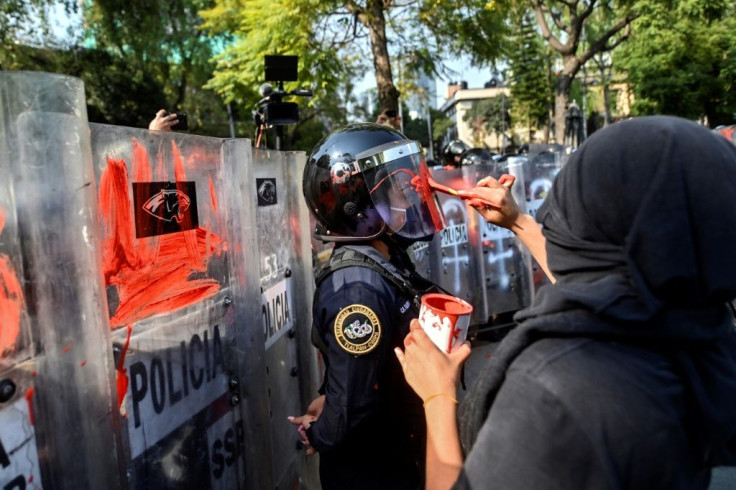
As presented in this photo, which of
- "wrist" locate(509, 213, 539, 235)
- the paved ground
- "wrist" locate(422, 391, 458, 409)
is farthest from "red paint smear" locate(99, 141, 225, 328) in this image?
the paved ground

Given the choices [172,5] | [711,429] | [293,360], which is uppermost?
[172,5]

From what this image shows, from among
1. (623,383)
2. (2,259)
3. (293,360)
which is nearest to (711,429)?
(623,383)

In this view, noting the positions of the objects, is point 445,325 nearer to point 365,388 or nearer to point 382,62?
point 365,388

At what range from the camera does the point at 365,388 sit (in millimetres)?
1935

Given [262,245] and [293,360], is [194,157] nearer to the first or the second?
[262,245]

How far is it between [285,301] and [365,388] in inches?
44.0

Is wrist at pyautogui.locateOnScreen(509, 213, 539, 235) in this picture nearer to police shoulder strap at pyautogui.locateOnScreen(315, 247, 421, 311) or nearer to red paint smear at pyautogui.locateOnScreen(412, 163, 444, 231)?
red paint smear at pyautogui.locateOnScreen(412, 163, 444, 231)

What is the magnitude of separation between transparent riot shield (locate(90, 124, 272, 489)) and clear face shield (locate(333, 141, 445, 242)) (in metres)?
0.51

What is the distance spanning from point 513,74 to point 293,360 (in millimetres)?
44548

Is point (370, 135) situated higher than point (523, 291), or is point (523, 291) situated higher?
point (370, 135)

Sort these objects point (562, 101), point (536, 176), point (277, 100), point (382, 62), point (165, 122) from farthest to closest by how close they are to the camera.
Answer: point (562, 101)
point (382, 62)
point (536, 176)
point (277, 100)
point (165, 122)

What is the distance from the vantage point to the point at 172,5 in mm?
20641

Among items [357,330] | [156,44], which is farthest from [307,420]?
[156,44]

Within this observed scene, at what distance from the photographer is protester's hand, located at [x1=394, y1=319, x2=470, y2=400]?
149cm
